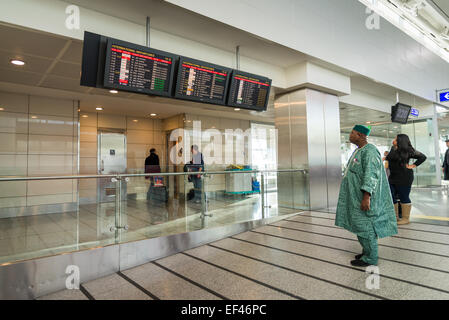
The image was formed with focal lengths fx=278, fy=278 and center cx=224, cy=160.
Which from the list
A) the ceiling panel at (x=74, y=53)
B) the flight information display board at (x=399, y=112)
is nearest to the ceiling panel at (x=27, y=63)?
the ceiling panel at (x=74, y=53)

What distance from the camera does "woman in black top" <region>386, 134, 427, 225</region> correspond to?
4.59m

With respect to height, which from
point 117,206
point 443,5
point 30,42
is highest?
point 443,5

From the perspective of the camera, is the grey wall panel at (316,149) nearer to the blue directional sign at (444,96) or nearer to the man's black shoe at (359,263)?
the man's black shoe at (359,263)

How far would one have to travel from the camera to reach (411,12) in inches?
303

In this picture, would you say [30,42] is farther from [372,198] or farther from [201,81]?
[372,198]

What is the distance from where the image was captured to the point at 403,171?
460cm

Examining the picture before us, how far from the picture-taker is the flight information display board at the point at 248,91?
4824 millimetres

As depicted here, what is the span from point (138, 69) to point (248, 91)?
6.72ft

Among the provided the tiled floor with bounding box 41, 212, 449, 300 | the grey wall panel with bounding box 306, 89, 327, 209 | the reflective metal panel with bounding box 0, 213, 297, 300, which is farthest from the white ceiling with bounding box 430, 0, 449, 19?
the reflective metal panel with bounding box 0, 213, 297, 300

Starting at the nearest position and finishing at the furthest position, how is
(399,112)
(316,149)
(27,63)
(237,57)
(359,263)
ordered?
(359,263) < (27,63) < (237,57) < (316,149) < (399,112)

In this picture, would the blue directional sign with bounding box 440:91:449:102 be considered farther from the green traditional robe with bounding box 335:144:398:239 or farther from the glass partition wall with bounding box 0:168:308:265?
the green traditional robe with bounding box 335:144:398:239

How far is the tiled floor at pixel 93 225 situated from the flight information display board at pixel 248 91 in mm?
1835

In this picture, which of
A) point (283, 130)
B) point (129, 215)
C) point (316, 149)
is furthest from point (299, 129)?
point (129, 215)

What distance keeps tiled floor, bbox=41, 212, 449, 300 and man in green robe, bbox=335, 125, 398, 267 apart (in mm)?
305
